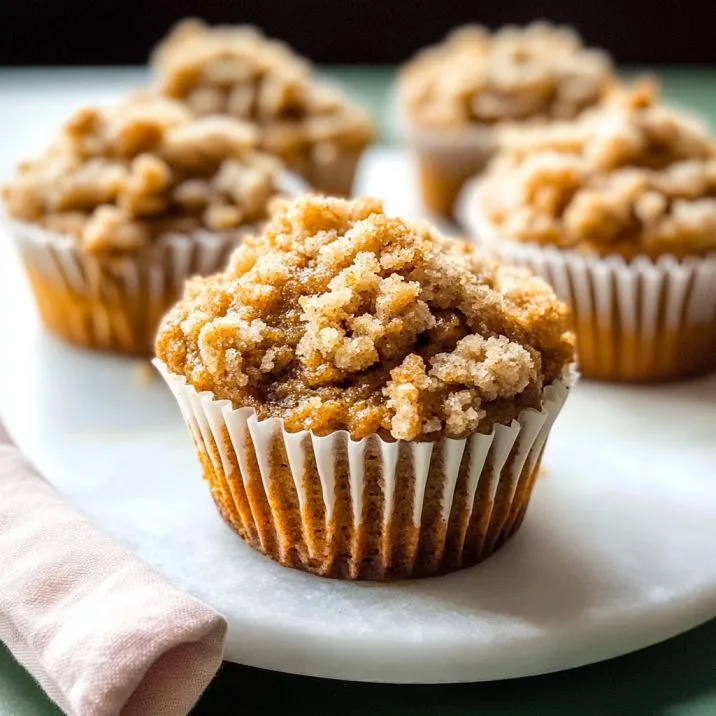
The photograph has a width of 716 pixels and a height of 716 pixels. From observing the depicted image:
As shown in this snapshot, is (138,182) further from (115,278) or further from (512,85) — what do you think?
(512,85)

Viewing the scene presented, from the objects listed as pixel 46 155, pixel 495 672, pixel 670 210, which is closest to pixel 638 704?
pixel 495 672

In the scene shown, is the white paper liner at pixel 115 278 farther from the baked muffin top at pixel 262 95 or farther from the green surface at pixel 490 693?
the green surface at pixel 490 693

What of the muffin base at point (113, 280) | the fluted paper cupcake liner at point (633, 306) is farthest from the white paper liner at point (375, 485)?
the muffin base at point (113, 280)

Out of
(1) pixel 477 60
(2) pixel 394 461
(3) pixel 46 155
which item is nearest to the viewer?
(2) pixel 394 461

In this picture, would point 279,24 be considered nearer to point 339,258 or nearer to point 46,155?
point 46,155

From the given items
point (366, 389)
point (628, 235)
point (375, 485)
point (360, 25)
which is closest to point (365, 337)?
point (366, 389)

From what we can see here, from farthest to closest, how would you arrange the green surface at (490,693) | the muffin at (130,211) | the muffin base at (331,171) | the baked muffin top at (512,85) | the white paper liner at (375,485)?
the baked muffin top at (512,85)
the muffin base at (331,171)
the muffin at (130,211)
the white paper liner at (375,485)
the green surface at (490,693)

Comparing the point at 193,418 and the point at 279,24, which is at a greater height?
the point at 193,418

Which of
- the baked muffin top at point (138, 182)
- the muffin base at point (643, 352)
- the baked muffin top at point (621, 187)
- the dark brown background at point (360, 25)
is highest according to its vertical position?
the baked muffin top at point (138, 182)

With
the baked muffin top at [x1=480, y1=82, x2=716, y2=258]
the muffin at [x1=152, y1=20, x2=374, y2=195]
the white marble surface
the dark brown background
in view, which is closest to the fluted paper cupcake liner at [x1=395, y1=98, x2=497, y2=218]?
the muffin at [x1=152, y1=20, x2=374, y2=195]
